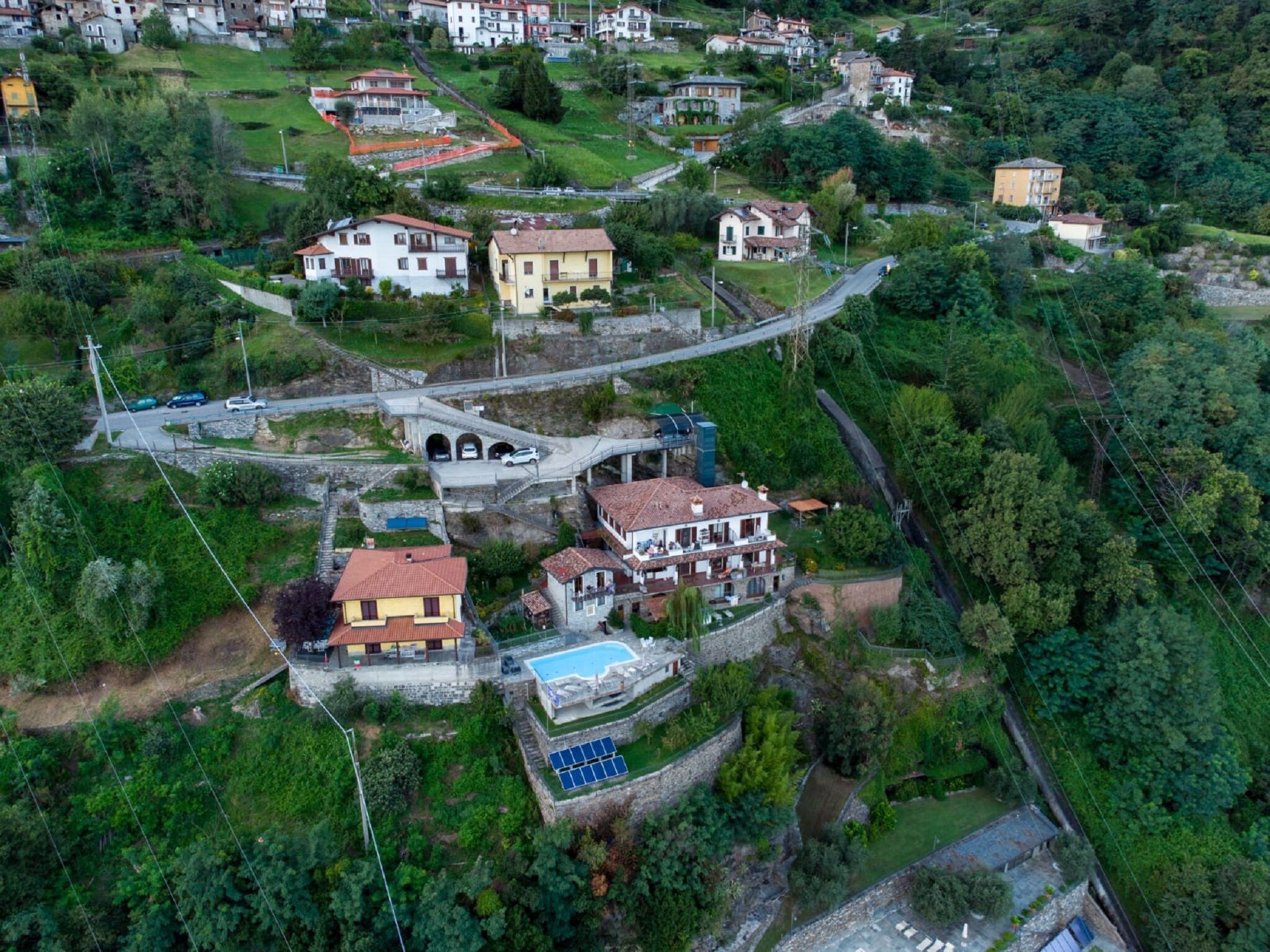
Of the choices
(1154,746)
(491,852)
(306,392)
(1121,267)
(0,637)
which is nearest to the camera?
(491,852)

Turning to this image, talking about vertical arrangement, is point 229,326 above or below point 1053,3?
below

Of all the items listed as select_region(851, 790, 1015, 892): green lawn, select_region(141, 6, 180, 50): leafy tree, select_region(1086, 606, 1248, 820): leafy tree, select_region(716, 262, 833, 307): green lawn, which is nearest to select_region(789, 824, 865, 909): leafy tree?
select_region(851, 790, 1015, 892): green lawn

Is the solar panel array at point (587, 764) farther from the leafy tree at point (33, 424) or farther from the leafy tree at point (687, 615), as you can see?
the leafy tree at point (33, 424)

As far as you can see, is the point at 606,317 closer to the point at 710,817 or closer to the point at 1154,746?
the point at 710,817

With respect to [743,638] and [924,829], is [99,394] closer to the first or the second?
[743,638]

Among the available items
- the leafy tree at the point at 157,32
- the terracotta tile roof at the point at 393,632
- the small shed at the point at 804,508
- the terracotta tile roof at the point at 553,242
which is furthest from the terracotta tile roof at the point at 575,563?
the leafy tree at the point at 157,32

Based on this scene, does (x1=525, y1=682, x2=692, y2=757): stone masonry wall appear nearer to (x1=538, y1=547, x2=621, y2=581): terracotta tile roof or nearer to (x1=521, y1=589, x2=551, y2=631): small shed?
(x1=521, y1=589, x2=551, y2=631): small shed

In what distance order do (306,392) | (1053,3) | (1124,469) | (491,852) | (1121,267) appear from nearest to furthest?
(491,852) → (306,392) → (1124,469) → (1121,267) → (1053,3)

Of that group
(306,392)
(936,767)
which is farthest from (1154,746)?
(306,392)
